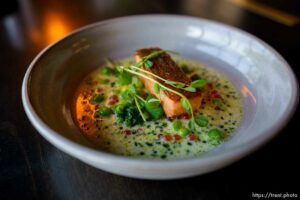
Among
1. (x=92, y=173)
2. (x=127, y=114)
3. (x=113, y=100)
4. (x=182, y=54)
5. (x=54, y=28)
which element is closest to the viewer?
(x=92, y=173)

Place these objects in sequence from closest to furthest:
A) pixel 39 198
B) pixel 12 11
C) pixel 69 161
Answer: pixel 39 198 → pixel 69 161 → pixel 12 11

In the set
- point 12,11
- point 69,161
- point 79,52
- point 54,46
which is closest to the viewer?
point 69,161

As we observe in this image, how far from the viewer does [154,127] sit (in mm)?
1215

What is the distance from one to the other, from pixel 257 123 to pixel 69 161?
74 centimetres

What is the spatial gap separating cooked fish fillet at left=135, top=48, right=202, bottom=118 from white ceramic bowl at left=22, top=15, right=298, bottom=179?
0.74ft

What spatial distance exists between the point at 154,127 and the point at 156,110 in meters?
0.08

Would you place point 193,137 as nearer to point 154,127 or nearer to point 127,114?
point 154,127

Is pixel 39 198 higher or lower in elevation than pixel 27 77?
lower

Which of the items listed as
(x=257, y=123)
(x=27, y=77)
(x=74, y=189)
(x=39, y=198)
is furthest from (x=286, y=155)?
(x=27, y=77)

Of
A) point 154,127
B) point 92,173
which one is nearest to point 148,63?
point 154,127

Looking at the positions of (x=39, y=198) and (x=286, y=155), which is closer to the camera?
(x=39, y=198)

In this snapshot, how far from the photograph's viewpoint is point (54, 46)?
1437mm

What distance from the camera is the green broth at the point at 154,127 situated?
1.09m

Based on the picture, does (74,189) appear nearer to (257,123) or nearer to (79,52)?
(257,123)
